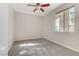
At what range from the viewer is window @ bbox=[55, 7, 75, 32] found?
12.3ft

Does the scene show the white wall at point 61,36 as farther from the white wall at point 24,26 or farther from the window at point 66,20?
the white wall at point 24,26

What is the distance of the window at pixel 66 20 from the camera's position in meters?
3.75

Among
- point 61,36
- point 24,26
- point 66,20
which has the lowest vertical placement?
point 61,36

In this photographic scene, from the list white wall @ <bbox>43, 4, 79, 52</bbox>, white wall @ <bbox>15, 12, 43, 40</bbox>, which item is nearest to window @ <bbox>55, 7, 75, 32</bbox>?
white wall @ <bbox>43, 4, 79, 52</bbox>

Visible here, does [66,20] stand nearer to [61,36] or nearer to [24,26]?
[61,36]

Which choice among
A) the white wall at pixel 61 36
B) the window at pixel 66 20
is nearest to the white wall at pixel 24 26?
the white wall at pixel 61 36

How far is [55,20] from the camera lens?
16.9 feet

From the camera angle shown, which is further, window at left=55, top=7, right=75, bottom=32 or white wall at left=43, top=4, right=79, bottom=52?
window at left=55, top=7, right=75, bottom=32

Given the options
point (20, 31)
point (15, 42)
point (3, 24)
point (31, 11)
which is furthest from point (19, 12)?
point (3, 24)

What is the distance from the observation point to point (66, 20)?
4125mm

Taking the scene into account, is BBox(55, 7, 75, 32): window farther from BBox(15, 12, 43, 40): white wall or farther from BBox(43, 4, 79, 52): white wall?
BBox(15, 12, 43, 40): white wall

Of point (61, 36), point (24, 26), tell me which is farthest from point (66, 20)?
point (24, 26)

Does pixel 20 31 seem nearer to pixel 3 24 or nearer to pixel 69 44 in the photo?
pixel 3 24

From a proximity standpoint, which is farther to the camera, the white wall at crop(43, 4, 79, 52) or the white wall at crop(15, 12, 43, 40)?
the white wall at crop(15, 12, 43, 40)
